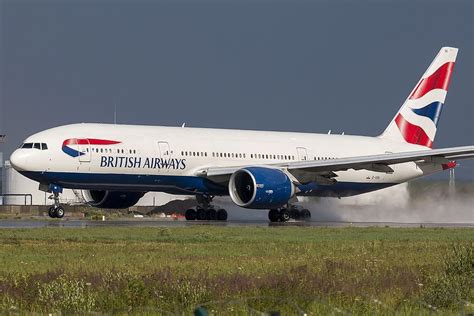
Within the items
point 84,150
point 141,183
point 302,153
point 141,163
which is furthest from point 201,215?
point 84,150

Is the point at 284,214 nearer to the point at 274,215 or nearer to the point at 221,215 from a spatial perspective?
the point at 274,215

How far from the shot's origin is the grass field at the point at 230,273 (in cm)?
1516

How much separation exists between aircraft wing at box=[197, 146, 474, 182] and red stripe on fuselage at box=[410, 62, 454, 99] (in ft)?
30.5

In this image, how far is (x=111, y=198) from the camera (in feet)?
169

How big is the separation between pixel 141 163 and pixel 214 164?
13.7 ft

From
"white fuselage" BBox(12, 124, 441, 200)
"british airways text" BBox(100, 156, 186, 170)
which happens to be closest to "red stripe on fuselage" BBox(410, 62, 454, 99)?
"white fuselage" BBox(12, 124, 441, 200)

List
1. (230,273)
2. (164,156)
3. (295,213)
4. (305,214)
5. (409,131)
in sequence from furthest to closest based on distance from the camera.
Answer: (409,131) → (305,214) → (295,213) → (164,156) → (230,273)

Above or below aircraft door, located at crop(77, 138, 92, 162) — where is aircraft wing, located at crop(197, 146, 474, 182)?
below

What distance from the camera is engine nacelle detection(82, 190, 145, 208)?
5147 cm

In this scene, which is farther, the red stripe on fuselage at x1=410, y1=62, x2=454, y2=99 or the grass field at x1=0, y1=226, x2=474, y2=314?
the red stripe on fuselage at x1=410, y1=62, x2=454, y2=99

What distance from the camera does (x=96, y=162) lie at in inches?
1794

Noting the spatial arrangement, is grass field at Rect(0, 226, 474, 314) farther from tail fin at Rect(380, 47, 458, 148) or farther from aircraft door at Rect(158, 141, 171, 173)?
tail fin at Rect(380, 47, 458, 148)

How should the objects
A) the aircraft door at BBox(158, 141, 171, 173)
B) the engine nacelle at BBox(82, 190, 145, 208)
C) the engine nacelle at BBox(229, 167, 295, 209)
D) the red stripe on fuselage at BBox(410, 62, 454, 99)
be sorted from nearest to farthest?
the engine nacelle at BBox(229, 167, 295, 209) < the aircraft door at BBox(158, 141, 171, 173) < the engine nacelle at BBox(82, 190, 145, 208) < the red stripe on fuselage at BBox(410, 62, 454, 99)

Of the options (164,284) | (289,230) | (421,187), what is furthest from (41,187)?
(164,284)
